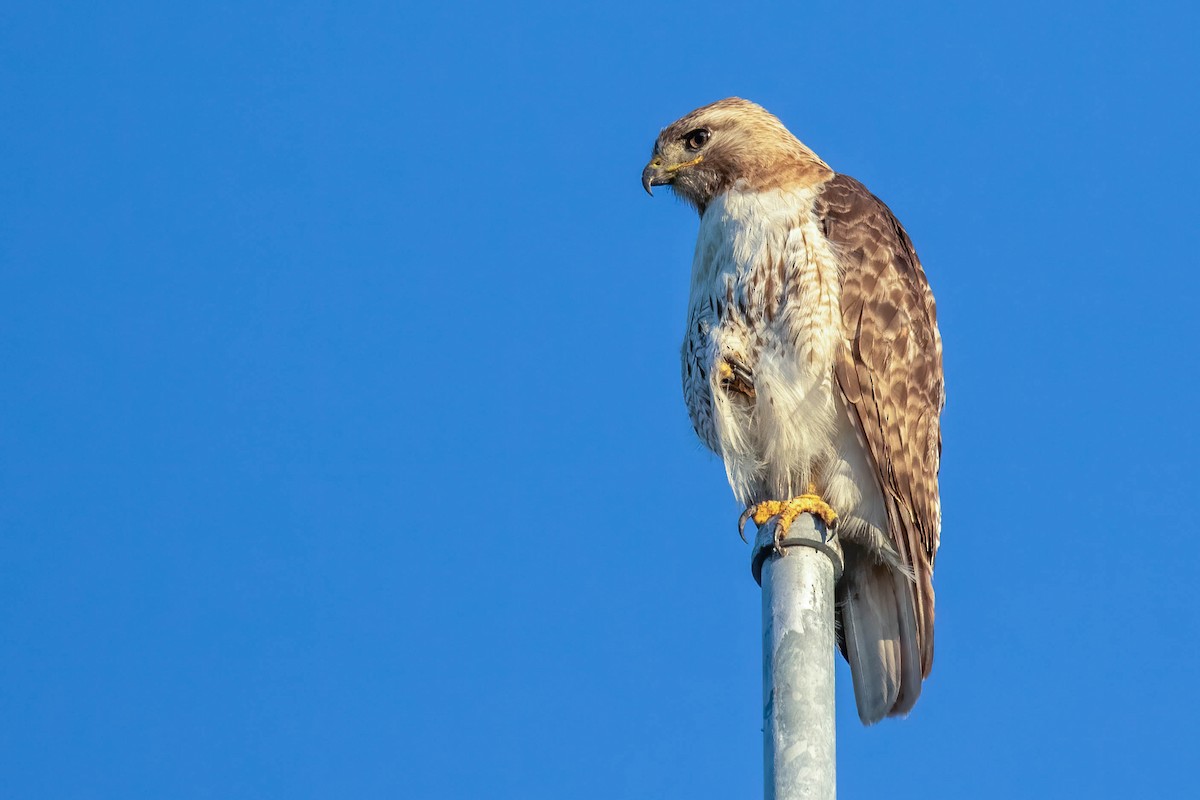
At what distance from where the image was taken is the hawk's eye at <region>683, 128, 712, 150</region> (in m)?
6.57

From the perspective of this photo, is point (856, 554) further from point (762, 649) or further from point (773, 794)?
point (773, 794)

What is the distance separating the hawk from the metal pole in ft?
3.63

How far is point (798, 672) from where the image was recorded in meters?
3.96

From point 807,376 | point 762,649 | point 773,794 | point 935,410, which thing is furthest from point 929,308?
point 773,794

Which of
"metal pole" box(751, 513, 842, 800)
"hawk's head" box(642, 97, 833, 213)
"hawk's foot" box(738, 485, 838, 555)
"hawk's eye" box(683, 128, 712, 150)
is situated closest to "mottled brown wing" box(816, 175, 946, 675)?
"hawk's head" box(642, 97, 833, 213)

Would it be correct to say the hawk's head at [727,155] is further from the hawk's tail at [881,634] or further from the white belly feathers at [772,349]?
the hawk's tail at [881,634]

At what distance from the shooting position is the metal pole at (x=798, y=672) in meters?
3.73

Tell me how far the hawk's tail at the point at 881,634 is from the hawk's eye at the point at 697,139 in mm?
1794

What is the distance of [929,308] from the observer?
6387 mm

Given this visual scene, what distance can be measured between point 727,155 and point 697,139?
0.73 feet

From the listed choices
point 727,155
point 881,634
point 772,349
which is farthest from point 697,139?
point 881,634

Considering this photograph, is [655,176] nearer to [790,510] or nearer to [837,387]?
[837,387]

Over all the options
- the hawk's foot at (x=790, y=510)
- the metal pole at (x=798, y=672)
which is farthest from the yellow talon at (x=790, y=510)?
the metal pole at (x=798, y=672)

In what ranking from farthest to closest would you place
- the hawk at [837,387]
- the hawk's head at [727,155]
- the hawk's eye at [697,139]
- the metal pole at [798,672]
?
the hawk's eye at [697,139] < the hawk's head at [727,155] < the hawk at [837,387] < the metal pole at [798,672]
